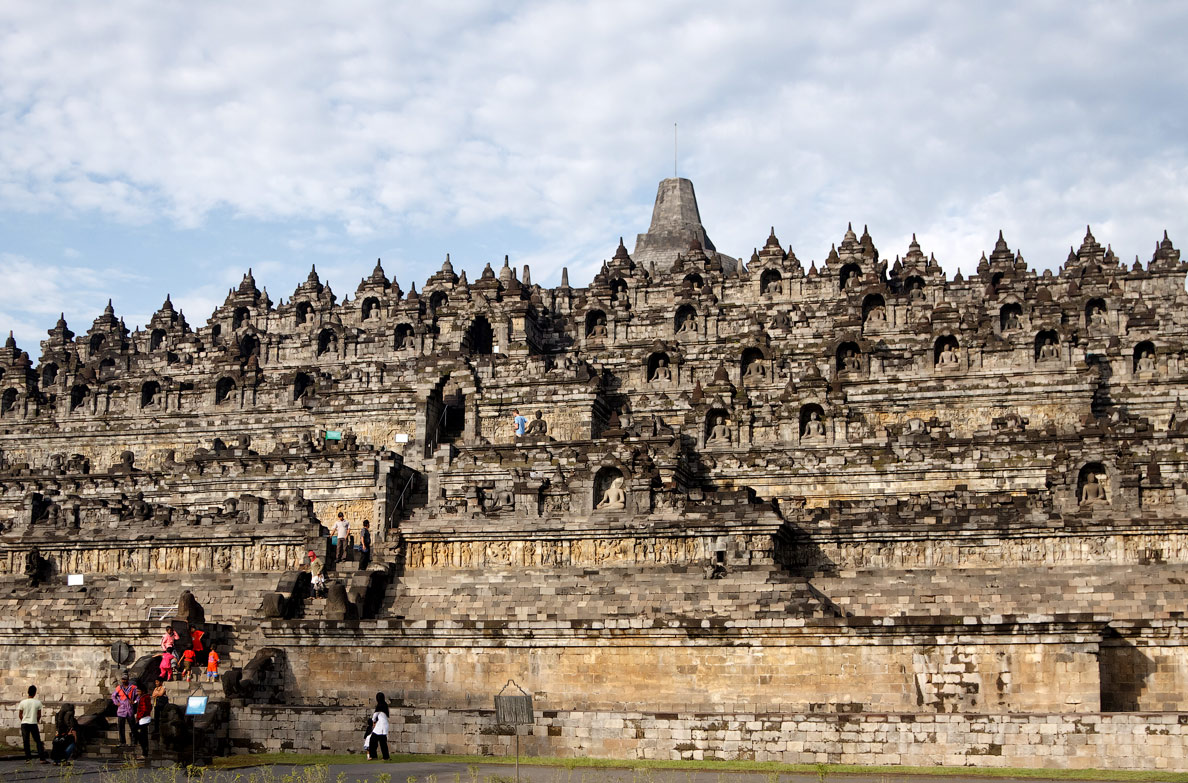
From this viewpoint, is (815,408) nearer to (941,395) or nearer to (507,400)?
(941,395)

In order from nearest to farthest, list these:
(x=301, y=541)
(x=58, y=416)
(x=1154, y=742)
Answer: (x=1154, y=742)
(x=301, y=541)
(x=58, y=416)

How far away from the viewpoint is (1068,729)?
26109 millimetres

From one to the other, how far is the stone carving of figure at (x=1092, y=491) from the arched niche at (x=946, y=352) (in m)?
14.3

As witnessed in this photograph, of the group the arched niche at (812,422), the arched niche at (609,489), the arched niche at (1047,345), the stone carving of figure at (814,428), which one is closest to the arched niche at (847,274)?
the arched niche at (1047,345)

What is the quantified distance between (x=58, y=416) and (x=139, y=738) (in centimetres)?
4018

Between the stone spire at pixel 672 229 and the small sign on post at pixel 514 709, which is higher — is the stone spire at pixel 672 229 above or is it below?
above

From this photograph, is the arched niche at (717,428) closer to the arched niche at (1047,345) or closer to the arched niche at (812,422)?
the arched niche at (812,422)

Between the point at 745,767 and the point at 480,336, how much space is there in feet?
140

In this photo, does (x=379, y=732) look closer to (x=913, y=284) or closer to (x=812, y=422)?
(x=812, y=422)

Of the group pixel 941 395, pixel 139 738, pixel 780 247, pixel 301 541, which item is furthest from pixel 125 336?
pixel 139 738

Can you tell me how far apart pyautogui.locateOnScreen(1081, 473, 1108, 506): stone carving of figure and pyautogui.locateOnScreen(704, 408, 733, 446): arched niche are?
13.7 meters

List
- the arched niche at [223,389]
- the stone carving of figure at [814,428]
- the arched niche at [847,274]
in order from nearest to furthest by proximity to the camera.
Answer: the stone carving of figure at [814,428]
the arched niche at [223,389]
the arched niche at [847,274]

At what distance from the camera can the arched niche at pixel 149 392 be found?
64.9 metres

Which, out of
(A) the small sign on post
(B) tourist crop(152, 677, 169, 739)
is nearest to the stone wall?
(B) tourist crop(152, 677, 169, 739)
